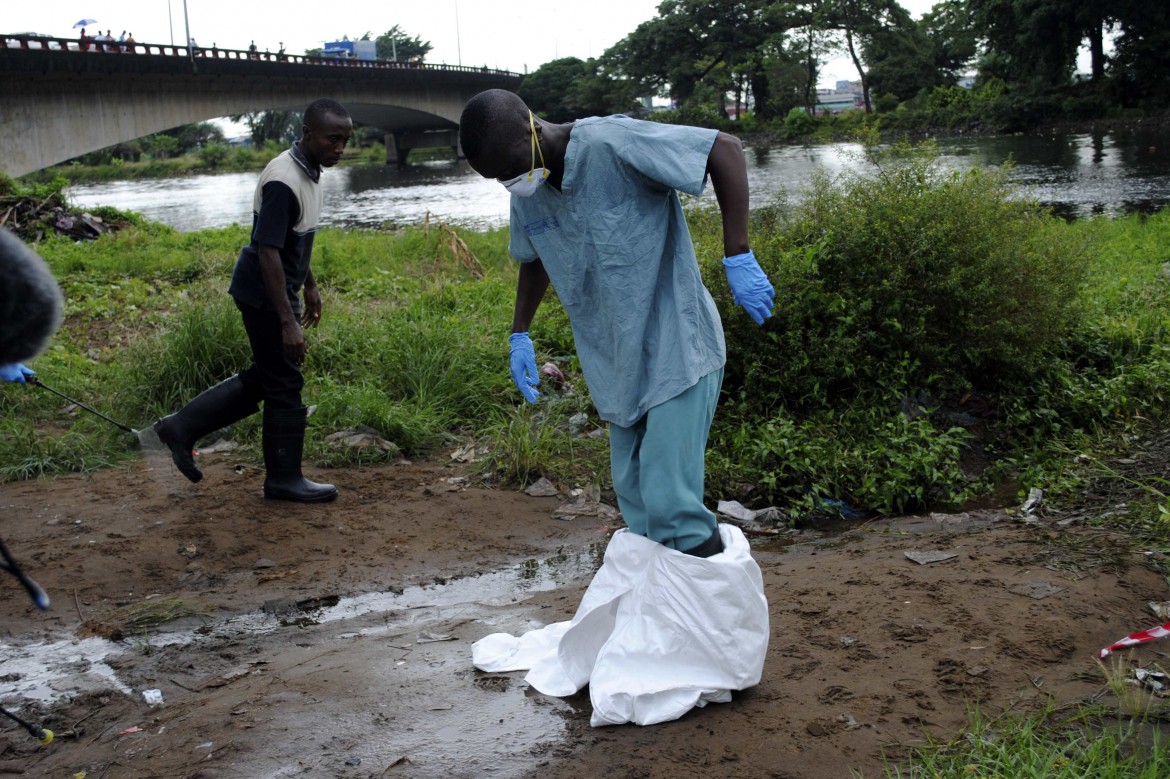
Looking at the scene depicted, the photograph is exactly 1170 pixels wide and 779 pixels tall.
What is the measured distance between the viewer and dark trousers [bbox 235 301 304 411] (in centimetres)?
439

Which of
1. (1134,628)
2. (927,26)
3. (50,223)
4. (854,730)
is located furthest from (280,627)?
(927,26)

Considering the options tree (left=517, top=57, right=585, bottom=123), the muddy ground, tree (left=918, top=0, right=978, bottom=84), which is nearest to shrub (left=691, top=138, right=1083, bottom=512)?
the muddy ground

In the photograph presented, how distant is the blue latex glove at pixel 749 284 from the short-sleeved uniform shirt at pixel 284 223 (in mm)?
2182

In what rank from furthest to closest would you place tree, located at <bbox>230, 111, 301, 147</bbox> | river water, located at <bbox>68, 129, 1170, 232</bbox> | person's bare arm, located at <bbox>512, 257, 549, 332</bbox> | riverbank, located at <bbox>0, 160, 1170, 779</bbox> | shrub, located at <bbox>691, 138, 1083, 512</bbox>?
tree, located at <bbox>230, 111, 301, 147</bbox>, river water, located at <bbox>68, 129, 1170, 232</bbox>, shrub, located at <bbox>691, 138, 1083, 512</bbox>, person's bare arm, located at <bbox>512, 257, 549, 332</bbox>, riverbank, located at <bbox>0, 160, 1170, 779</bbox>

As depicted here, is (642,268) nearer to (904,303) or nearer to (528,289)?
(528,289)

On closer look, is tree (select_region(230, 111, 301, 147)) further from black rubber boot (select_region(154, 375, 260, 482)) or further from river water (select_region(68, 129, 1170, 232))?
black rubber boot (select_region(154, 375, 260, 482))

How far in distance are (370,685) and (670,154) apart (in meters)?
1.72

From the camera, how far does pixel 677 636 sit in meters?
2.58

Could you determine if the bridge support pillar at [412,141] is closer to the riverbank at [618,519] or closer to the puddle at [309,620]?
the riverbank at [618,519]

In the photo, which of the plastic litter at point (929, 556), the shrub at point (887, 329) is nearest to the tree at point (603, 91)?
the shrub at point (887, 329)

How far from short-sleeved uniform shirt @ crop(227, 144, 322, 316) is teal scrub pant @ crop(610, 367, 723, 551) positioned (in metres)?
2.24

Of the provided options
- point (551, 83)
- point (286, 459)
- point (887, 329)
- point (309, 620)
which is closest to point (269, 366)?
point (286, 459)

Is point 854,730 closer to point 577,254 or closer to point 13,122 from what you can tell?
point 577,254

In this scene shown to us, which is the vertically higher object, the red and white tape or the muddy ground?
the red and white tape
